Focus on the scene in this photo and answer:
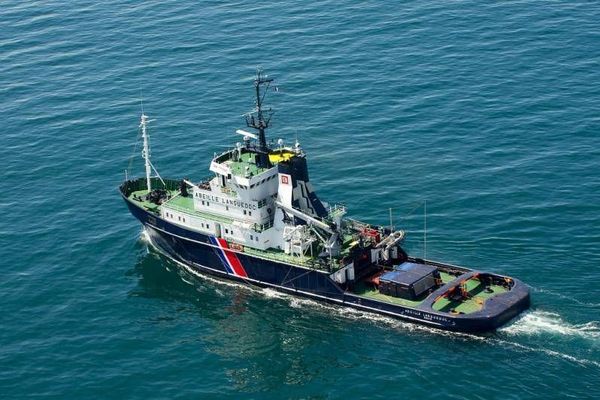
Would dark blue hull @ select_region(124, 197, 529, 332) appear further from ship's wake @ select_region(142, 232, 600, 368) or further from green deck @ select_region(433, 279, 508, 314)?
green deck @ select_region(433, 279, 508, 314)

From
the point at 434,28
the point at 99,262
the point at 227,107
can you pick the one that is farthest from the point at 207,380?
the point at 434,28

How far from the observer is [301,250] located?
89875 millimetres

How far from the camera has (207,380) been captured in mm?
78312

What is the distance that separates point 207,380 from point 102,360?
964cm

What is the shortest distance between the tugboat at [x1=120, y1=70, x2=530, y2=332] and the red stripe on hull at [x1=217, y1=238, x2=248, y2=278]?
0.12 metres

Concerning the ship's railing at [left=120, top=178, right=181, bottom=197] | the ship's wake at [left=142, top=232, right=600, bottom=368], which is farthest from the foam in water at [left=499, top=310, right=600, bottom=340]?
the ship's railing at [left=120, top=178, right=181, bottom=197]

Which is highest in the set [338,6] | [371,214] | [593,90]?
[338,6]

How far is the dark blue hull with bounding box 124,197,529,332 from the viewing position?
267ft

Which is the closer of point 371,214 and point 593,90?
point 371,214

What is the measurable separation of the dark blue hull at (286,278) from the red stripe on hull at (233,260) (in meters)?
0.12

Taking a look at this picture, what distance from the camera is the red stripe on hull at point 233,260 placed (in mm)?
92688

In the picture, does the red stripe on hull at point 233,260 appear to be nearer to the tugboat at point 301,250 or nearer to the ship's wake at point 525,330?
the tugboat at point 301,250

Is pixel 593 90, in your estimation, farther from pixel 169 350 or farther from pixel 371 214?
pixel 169 350

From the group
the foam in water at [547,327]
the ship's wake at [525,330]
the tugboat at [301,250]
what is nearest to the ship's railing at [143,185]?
the tugboat at [301,250]
